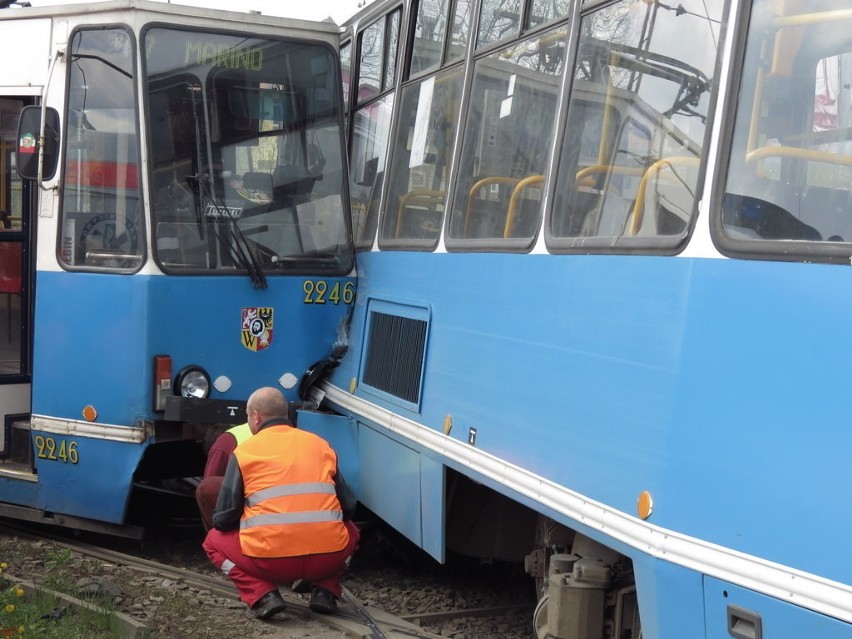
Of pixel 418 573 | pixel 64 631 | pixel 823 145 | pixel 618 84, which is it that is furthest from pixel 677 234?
pixel 418 573

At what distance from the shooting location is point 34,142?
642 centimetres

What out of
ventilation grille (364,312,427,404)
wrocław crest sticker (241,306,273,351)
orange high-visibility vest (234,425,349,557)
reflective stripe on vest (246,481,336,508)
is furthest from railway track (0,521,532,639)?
wrocław crest sticker (241,306,273,351)

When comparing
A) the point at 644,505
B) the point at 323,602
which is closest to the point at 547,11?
the point at 644,505

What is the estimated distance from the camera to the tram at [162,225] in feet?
20.3

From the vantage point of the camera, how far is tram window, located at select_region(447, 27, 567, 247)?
14.5 feet

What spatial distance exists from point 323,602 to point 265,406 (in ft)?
3.26

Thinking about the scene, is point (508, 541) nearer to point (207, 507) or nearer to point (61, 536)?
point (207, 507)

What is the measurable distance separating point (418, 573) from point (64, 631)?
2265 mm

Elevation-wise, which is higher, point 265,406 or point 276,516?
point 265,406

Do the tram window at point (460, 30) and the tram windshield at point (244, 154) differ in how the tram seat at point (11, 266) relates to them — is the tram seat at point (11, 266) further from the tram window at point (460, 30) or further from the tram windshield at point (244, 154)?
the tram window at point (460, 30)

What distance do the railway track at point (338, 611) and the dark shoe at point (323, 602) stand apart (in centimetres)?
3

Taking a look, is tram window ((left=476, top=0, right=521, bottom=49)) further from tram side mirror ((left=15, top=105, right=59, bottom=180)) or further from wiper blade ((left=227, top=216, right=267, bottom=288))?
tram side mirror ((left=15, top=105, right=59, bottom=180))

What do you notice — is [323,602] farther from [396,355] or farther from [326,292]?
[326,292]

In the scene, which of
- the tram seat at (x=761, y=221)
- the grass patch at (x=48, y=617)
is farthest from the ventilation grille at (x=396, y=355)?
the tram seat at (x=761, y=221)
